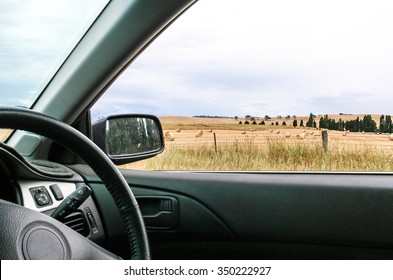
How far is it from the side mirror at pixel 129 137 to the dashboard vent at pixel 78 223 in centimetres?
37

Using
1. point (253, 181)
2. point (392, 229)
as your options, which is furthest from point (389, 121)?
point (253, 181)

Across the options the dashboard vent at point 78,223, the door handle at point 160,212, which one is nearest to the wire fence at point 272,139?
the door handle at point 160,212

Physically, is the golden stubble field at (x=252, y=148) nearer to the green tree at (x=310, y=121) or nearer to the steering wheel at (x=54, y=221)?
the green tree at (x=310, y=121)

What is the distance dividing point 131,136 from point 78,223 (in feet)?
1.77

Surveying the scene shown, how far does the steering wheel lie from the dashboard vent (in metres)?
0.66

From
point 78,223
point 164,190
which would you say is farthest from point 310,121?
point 78,223

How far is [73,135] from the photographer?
127 cm

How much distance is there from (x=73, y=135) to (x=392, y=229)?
1434 mm

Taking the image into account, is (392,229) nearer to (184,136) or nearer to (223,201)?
(223,201)

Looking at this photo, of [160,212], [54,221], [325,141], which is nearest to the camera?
[54,221]

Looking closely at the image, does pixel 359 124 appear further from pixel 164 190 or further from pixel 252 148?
pixel 164 190

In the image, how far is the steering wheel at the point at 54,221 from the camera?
1147mm

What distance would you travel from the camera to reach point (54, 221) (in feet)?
4.24

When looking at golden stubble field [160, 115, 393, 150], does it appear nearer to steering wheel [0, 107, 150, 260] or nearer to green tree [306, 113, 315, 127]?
green tree [306, 113, 315, 127]
